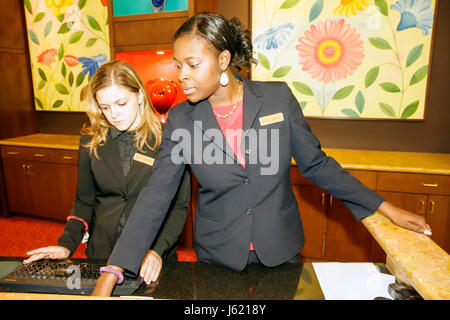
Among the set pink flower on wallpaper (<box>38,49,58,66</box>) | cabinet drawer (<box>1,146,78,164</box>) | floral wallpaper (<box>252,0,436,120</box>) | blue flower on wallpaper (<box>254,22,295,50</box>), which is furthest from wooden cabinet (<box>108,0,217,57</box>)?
pink flower on wallpaper (<box>38,49,58,66</box>)

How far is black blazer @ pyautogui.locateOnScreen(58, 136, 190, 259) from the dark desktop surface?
0.27m

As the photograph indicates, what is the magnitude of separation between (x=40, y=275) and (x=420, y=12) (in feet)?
10.7

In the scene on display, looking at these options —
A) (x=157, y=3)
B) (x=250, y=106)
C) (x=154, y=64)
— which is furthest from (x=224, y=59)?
(x=154, y=64)

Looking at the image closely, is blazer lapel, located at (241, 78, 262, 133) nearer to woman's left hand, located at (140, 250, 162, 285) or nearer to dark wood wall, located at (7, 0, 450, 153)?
woman's left hand, located at (140, 250, 162, 285)

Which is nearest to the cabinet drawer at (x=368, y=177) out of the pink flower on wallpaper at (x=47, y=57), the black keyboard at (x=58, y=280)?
the black keyboard at (x=58, y=280)

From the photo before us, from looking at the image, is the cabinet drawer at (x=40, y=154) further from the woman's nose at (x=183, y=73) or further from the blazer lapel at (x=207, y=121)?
the woman's nose at (x=183, y=73)

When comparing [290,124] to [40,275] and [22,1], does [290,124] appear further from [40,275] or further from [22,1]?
[22,1]

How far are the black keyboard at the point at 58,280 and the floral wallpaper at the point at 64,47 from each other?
3.12m

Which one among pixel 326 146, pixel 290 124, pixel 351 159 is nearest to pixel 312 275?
pixel 290 124

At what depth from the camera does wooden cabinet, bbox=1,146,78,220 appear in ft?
11.8

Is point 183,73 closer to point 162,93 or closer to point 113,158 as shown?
point 113,158

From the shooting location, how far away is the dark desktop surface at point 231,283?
960 mm

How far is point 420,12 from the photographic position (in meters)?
2.75

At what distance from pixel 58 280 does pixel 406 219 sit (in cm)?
115
